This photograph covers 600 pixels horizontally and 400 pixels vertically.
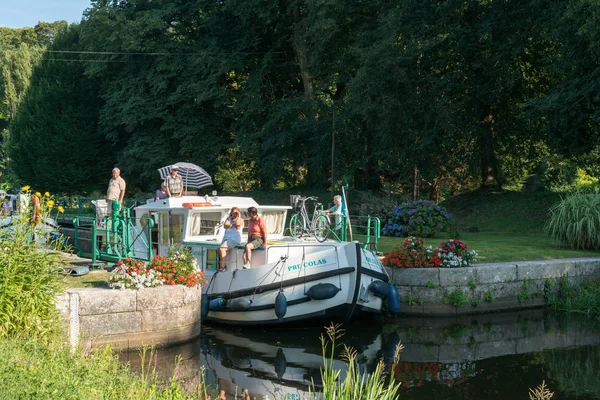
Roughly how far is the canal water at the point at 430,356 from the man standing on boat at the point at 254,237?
144cm

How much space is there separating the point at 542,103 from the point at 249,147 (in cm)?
1575

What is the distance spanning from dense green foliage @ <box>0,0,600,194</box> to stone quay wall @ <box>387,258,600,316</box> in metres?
7.18

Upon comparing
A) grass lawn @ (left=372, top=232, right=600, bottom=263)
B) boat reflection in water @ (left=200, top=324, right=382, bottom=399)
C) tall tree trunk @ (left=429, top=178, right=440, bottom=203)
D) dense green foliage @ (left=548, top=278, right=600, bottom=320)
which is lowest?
boat reflection in water @ (left=200, top=324, right=382, bottom=399)

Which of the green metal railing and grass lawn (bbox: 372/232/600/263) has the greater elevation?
the green metal railing

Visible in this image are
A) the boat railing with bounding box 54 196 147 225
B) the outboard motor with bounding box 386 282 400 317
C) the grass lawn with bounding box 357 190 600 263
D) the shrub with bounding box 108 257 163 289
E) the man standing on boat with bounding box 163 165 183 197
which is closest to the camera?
the shrub with bounding box 108 257 163 289

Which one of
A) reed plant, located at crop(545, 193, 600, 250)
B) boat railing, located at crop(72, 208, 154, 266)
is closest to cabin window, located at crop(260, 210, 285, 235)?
boat railing, located at crop(72, 208, 154, 266)

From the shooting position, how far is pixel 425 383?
10.2 m

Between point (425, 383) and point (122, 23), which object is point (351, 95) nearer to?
point (122, 23)

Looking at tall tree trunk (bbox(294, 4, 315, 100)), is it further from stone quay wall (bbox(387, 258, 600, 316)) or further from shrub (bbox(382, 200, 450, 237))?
stone quay wall (bbox(387, 258, 600, 316))

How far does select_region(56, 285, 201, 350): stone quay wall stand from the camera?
11.1 m

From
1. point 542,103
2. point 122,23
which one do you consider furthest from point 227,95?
point 542,103

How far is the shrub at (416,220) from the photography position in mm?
21328

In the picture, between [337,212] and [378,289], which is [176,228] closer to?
[337,212]

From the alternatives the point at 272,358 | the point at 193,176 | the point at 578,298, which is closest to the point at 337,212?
the point at 578,298
